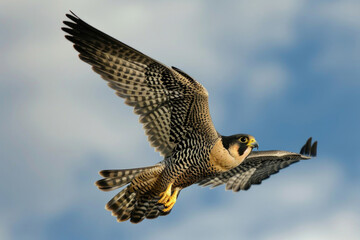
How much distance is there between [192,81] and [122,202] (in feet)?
9.64

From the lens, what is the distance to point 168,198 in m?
11.6

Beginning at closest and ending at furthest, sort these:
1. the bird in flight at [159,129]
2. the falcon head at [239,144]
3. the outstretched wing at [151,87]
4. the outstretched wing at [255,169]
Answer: the outstretched wing at [151,87]
the bird in flight at [159,129]
the falcon head at [239,144]
the outstretched wing at [255,169]

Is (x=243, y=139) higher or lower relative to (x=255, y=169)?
higher

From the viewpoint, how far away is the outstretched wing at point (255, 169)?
13.5 metres

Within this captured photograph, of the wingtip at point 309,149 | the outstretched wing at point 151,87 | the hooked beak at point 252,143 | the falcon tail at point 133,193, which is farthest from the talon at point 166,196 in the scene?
the wingtip at point 309,149

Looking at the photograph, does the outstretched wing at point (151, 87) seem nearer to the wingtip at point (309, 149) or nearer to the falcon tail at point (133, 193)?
the falcon tail at point (133, 193)

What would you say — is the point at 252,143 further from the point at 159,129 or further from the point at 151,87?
the point at 151,87

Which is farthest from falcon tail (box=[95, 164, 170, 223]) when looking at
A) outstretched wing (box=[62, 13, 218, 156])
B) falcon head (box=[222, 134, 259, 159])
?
falcon head (box=[222, 134, 259, 159])

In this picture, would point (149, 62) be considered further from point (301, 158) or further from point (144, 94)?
point (301, 158)

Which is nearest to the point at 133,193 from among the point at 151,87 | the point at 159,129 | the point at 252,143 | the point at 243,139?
the point at 159,129

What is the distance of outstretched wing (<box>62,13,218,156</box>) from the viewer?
1061 cm

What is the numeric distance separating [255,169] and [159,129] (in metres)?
3.34

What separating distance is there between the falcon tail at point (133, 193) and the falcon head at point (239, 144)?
1.31 m

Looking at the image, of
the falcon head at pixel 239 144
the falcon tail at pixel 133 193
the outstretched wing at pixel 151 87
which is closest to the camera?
the outstretched wing at pixel 151 87
